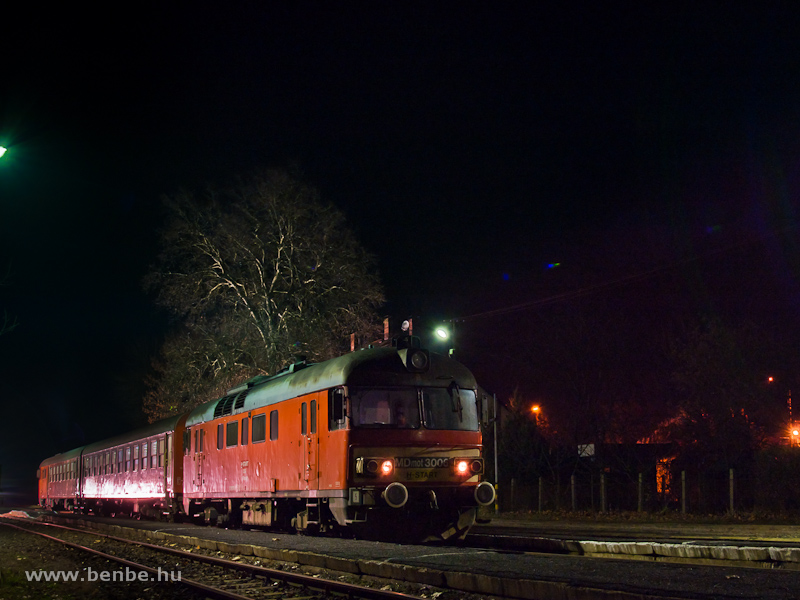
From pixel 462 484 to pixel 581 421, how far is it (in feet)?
65.6

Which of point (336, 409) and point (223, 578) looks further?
point (336, 409)

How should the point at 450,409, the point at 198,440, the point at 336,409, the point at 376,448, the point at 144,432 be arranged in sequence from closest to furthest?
the point at 376,448
the point at 336,409
the point at 450,409
the point at 198,440
the point at 144,432

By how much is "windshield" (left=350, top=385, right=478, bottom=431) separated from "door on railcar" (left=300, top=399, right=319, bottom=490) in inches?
43.3

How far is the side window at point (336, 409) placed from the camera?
14.3 metres

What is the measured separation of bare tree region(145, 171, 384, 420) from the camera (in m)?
32.9

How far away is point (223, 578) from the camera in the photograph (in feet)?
39.3

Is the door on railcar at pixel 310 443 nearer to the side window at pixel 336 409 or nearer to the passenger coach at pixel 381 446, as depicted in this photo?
the passenger coach at pixel 381 446

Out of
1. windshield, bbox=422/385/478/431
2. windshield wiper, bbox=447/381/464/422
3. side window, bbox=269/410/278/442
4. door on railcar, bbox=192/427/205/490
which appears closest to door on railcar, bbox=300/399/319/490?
side window, bbox=269/410/278/442

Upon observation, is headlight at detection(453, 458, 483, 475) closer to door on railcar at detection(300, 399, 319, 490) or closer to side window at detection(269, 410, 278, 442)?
door on railcar at detection(300, 399, 319, 490)

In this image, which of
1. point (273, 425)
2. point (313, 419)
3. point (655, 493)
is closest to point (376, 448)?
point (313, 419)

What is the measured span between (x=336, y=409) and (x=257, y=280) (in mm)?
19599

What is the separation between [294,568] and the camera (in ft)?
40.8

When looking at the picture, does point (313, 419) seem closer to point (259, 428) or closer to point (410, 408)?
point (410, 408)

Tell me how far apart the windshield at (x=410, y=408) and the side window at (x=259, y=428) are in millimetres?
3976
